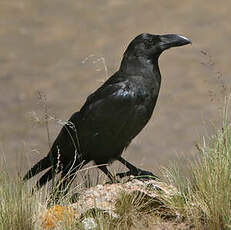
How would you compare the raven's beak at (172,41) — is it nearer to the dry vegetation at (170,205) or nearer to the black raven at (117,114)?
the black raven at (117,114)

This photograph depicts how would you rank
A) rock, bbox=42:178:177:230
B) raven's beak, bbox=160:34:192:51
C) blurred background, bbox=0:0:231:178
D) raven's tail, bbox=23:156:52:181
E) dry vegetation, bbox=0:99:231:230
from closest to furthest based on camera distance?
dry vegetation, bbox=0:99:231:230 < rock, bbox=42:178:177:230 < raven's tail, bbox=23:156:52:181 < raven's beak, bbox=160:34:192:51 < blurred background, bbox=0:0:231:178

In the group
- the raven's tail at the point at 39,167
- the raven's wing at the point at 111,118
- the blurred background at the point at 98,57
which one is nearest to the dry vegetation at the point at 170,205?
the raven's tail at the point at 39,167

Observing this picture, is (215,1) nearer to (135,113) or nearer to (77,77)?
(77,77)

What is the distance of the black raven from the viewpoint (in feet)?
22.7

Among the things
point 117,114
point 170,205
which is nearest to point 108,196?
point 170,205

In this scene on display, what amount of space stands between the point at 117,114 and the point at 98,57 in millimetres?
9211

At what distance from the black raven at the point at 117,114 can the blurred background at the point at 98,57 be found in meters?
8.04

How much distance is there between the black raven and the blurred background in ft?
26.4

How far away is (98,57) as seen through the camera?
16.2 m

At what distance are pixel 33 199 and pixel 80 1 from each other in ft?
46.8

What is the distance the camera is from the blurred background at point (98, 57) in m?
16.4

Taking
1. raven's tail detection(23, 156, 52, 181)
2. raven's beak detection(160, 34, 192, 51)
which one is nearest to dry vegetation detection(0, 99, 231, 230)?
raven's tail detection(23, 156, 52, 181)

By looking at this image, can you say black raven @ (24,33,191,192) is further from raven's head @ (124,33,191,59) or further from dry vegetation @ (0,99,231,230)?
dry vegetation @ (0,99,231,230)

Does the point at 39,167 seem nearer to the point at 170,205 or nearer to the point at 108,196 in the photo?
the point at 108,196
